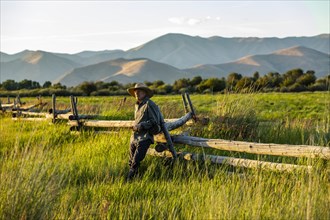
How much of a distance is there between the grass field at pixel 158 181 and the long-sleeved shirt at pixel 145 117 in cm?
59

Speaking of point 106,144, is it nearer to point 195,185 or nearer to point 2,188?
point 195,185

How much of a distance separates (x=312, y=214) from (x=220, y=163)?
3417 millimetres

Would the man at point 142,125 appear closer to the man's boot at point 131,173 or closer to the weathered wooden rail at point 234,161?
the man's boot at point 131,173

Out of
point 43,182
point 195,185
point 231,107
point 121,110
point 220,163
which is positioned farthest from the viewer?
point 121,110

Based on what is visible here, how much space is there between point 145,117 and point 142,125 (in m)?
0.15

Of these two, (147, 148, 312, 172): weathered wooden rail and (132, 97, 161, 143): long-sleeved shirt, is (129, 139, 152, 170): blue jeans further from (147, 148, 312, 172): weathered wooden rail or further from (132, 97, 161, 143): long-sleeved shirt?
(147, 148, 312, 172): weathered wooden rail

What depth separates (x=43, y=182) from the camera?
3.85 meters

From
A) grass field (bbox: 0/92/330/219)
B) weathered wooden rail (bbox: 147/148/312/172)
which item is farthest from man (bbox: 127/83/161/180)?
weathered wooden rail (bbox: 147/148/312/172)

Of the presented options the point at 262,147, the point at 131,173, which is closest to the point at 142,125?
the point at 131,173

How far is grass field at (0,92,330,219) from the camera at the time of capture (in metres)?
3.65

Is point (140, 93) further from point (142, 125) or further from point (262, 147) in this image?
point (262, 147)

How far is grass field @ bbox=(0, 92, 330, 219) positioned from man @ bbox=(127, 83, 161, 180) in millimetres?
318

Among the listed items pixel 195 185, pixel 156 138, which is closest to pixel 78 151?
pixel 156 138

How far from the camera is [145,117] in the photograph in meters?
6.70
